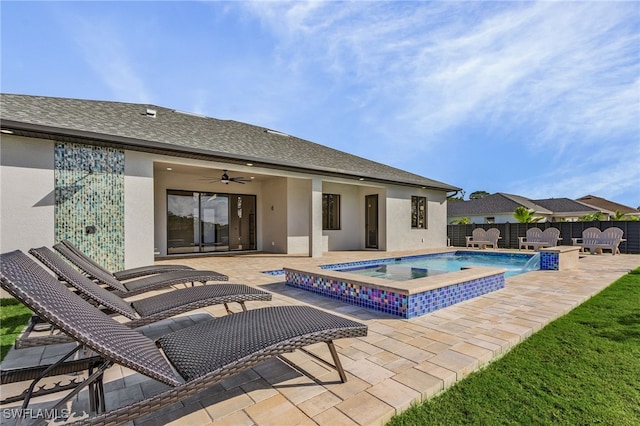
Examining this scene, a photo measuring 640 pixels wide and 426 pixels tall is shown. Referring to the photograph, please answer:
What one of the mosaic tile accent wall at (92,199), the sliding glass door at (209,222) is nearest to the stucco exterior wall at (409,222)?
the sliding glass door at (209,222)

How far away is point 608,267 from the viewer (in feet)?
28.8

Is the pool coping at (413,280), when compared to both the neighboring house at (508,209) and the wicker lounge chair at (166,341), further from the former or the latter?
the neighboring house at (508,209)

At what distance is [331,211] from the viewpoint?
1428cm

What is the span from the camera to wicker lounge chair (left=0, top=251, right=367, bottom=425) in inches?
61.2

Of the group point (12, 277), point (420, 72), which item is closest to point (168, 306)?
point (12, 277)

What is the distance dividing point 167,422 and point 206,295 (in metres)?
1.33

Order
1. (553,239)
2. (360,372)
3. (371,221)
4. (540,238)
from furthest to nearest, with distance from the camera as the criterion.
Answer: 1. (371,221)
2. (540,238)
3. (553,239)
4. (360,372)

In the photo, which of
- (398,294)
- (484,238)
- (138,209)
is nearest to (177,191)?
(138,209)

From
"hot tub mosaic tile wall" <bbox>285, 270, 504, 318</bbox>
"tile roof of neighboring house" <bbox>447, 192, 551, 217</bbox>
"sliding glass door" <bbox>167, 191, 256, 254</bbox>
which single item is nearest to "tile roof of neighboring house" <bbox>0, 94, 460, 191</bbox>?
"sliding glass door" <bbox>167, 191, 256, 254</bbox>

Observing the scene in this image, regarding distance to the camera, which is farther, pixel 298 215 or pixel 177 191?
pixel 298 215

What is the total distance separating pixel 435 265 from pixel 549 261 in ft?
11.7

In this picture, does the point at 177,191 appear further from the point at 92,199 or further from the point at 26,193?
the point at 26,193

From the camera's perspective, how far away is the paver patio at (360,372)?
6.78 feet

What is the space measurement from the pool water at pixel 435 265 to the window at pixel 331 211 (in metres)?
3.91
